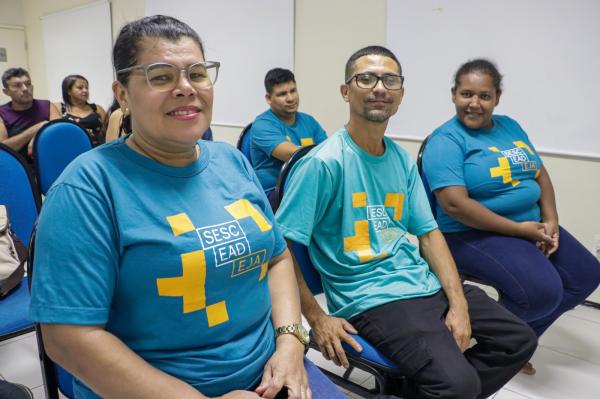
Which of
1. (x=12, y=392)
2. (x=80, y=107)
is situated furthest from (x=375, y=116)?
(x=80, y=107)

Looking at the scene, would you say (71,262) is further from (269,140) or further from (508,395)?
(269,140)

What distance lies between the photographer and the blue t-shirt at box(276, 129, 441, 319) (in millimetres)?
1366

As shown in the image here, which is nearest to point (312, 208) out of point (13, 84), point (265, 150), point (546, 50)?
point (265, 150)

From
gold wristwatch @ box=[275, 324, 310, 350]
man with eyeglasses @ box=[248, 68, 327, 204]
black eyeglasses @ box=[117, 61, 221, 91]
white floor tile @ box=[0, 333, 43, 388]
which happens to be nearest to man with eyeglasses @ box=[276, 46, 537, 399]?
gold wristwatch @ box=[275, 324, 310, 350]

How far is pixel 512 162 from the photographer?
200 centimetres

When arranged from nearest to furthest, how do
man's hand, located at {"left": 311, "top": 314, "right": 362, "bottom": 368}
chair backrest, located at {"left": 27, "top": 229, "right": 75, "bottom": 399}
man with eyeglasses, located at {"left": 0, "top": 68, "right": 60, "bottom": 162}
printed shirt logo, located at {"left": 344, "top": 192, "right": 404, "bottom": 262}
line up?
chair backrest, located at {"left": 27, "top": 229, "right": 75, "bottom": 399} < man's hand, located at {"left": 311, "top": 314, "right": 362, "bottom": 368} < printed shirt logo, located at {"left": 344, "top": 192, "right": 404, "bottom": 262} < man with eyeglasses, located at {"left": 0, "top": 68, "right": 60, "bottom": 162}

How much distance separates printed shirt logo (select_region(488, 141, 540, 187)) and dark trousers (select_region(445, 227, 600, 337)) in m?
0.25

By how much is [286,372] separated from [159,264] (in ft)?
1.27

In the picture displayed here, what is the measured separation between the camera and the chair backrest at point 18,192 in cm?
170

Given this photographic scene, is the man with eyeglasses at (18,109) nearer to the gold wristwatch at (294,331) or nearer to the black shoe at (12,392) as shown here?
the black shoe at (12,392)

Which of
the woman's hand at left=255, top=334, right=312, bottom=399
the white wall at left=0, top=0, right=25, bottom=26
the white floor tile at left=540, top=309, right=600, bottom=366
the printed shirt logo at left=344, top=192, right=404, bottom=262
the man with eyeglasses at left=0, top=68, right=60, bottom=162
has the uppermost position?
the white wall at left=0, top=0, right=25, bottom=26

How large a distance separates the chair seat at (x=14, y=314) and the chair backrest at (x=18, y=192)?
1.06 feet

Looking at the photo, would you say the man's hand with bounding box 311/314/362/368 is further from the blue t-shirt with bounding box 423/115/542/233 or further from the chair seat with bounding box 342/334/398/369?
the blue t-shirt with bounding box 423/115/542/233

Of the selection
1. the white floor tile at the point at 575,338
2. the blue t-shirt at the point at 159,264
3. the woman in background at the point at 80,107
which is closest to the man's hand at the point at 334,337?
the blue t-shirt at the point at 159,264
